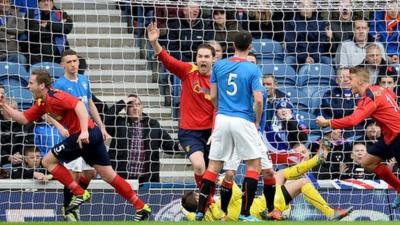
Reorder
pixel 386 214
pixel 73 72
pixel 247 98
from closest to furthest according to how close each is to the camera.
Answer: pixel 247 98
pixel 73 72
pixel 386 214

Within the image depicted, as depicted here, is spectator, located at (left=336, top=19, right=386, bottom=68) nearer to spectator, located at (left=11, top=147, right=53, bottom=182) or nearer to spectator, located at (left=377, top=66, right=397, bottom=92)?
spectator, located at (left=377, top=66, right=397, bottom=92)

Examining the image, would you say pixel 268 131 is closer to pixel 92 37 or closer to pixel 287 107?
pixel 287 107

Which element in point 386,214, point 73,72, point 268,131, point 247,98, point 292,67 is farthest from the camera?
point 292,67

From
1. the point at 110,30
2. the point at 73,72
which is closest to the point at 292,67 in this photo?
the point at 110,30

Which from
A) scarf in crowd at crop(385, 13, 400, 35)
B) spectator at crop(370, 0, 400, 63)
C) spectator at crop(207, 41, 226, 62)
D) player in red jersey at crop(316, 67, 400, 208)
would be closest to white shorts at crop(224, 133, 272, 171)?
player in red jersey at crop(316, 67, 400, 208)

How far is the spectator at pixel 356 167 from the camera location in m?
16.1

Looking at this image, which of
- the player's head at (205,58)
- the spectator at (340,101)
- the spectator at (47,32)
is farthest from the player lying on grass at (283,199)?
the spectator at (47,32)

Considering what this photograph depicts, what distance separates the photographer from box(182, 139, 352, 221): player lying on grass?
13719mm

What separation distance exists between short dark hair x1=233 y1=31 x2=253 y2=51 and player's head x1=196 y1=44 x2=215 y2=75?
1.14 m

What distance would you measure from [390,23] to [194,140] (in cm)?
510

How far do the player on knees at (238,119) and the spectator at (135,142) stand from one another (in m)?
3.08

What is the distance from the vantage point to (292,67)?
17469 millimetres

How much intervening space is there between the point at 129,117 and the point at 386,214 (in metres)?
3.67

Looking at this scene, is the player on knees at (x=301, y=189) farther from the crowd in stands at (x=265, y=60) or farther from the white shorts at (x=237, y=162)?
the crowd in stands at (x=265, y=60)
